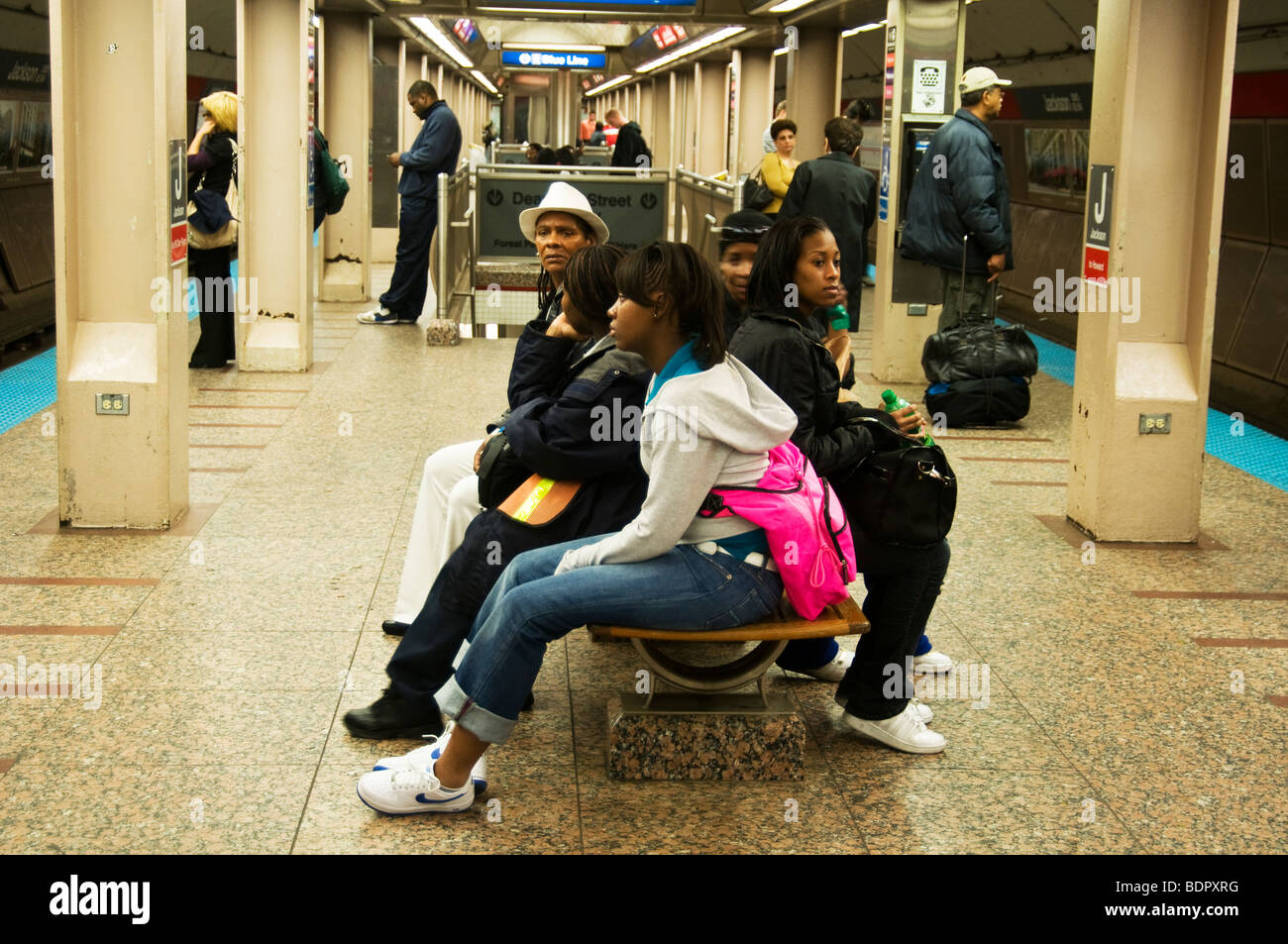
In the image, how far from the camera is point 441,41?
20016 millimetres

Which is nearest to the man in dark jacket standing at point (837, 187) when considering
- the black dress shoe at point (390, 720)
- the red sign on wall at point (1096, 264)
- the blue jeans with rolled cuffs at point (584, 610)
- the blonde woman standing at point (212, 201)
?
the red sign on wall at point (1096, 264)

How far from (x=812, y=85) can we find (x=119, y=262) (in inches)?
322

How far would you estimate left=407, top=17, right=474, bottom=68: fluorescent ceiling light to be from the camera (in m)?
16.7

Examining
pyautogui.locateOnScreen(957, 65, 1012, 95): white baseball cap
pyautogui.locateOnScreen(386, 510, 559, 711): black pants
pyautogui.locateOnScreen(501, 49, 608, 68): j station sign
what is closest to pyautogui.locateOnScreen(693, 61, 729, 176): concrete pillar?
pyautogui.locateOnScreen(501, 49, 608, 68): j station sign

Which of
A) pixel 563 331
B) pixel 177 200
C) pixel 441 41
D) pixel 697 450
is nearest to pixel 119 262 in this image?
pixel 177 200

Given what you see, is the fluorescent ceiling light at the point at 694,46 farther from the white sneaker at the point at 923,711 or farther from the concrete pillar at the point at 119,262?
the white sneaker at the point at 923,711

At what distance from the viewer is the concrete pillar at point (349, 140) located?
1300 cm

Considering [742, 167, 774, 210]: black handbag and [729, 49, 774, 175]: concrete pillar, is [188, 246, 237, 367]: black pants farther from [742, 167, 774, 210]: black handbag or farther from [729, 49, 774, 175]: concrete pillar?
[729, 49, 774, 175]: concrete pillar

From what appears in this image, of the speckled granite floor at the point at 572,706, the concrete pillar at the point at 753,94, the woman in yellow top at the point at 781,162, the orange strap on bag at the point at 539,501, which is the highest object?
the concrete pillar at the point at 753,94

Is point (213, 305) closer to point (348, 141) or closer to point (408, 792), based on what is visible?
point (348, 141)

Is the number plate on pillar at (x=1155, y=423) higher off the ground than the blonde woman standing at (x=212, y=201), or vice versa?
the blonde woman standing at (x=212, y=201)

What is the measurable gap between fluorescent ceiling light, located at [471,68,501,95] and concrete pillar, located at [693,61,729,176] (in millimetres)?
9158

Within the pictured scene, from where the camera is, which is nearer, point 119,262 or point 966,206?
point 119,262

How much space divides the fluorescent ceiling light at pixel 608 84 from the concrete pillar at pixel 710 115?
754 centimetres
